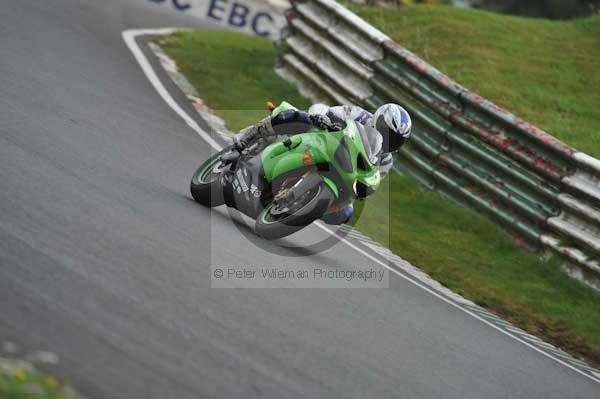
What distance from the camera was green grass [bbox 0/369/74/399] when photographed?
128 inches

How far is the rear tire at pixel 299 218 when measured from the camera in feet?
24.4

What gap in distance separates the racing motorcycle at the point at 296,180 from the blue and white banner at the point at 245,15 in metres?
12.3

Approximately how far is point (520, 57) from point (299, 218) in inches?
300

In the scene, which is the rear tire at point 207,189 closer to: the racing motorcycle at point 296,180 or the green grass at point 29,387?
the racing motorcycle at point 296,180

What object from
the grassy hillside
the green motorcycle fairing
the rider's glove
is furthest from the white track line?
the grassy hillside

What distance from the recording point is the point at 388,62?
39.1 feet

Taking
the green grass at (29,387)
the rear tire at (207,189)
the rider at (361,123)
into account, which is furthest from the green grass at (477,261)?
the green grass at (29,387)

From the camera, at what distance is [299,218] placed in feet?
24.5

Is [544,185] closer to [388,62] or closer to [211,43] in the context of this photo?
[388,62]

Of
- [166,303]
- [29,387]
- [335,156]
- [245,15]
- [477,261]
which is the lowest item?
[245,15]

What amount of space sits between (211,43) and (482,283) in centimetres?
786

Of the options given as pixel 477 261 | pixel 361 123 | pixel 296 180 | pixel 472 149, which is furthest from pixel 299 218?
pixel 472 149

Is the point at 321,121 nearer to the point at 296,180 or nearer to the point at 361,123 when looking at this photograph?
the point at 361,123

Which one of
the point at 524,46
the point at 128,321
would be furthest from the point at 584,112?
the point at 128,321
